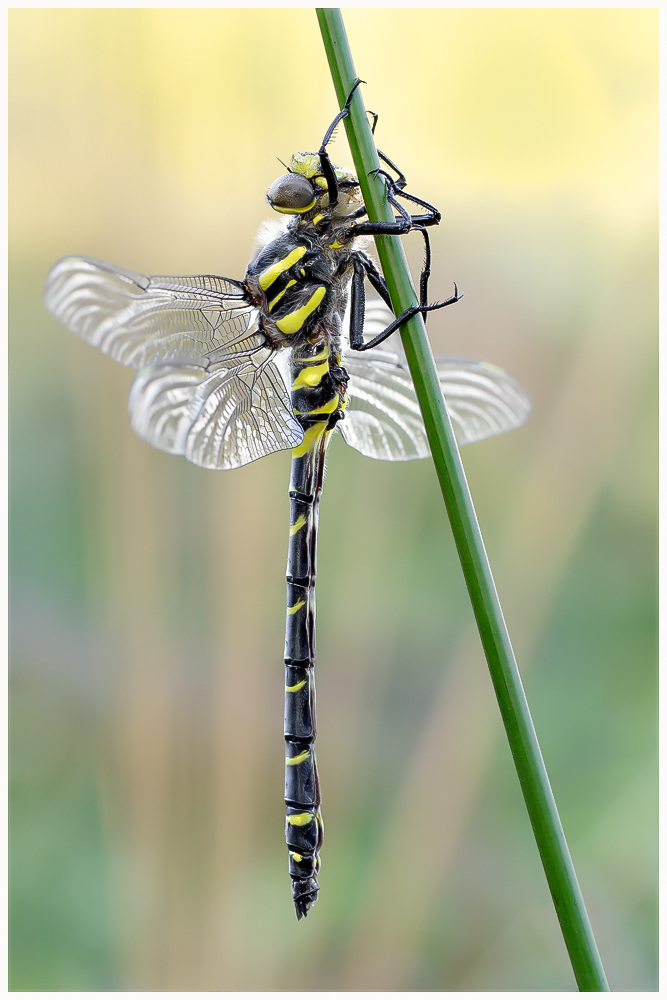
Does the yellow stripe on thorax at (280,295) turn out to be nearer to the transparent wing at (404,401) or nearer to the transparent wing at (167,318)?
the transparent wing at (167,318)

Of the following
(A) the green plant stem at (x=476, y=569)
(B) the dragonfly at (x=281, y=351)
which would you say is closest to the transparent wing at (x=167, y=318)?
(B) the dragonfly at (x=281, y=351)

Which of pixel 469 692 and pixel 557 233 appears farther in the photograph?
pixel 557 233

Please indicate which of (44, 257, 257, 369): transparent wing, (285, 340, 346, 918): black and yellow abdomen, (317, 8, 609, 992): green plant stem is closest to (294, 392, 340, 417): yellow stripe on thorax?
(285, 340, 346, 918): black and yellow abdomen

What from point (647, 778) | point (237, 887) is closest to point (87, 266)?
point (237, 887)

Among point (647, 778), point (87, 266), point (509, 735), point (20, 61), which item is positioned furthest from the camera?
point (20, 61)

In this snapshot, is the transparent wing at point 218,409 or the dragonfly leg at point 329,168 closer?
the dragonfly leg at point 329,168

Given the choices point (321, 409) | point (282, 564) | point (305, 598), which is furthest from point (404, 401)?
point (282, 564)

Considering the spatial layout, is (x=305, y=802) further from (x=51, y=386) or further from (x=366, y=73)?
(x=366, y=73)
